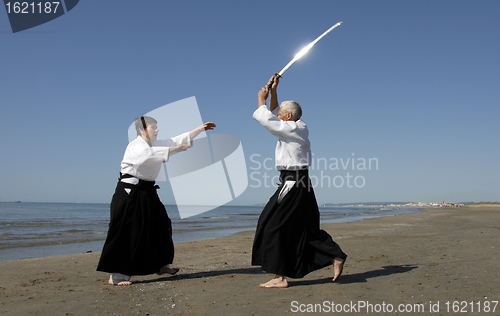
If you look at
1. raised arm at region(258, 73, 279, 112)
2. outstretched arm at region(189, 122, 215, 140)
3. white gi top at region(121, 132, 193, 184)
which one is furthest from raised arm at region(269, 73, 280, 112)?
white gi top at region(121, 132, 193, 184)

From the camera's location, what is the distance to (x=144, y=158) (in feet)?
11.8

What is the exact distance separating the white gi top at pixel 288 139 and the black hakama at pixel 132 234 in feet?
4.83

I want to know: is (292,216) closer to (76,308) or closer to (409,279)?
(409,279)

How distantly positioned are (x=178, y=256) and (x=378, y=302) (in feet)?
13.1

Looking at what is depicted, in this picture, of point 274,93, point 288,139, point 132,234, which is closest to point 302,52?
point 274,93

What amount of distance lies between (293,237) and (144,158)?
1.73 m

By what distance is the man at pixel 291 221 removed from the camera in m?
3.34

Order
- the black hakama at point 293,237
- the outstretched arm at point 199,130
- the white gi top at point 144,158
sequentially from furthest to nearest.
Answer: the outstretched arm at point 199,130 < the white gi top at point 144,158 < the black hakama at point 293,237

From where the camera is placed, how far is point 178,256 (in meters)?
5.98

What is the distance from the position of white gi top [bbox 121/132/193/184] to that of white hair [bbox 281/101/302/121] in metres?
1.13

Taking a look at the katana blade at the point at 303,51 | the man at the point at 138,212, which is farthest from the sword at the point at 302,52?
the man at the point at 138,212

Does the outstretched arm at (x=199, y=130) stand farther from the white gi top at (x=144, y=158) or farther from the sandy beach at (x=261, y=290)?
the sandy beach at (x=261, y=290)

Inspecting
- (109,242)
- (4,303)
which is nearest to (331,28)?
(109,242)

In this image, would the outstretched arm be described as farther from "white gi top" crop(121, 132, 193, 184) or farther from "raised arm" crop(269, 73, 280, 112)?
"raised arm" crop(269, 73, 280, 112)
